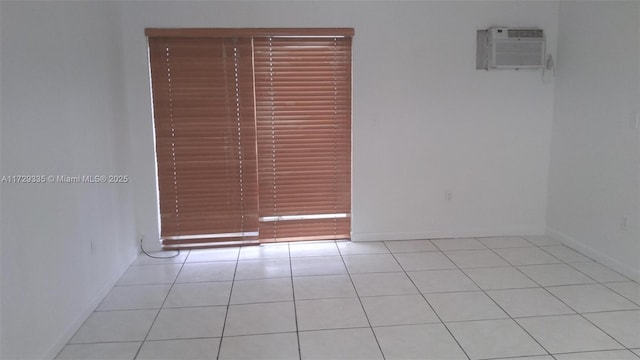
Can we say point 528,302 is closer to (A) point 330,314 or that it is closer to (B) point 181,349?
(A) point 330,314

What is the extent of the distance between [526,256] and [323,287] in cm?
189

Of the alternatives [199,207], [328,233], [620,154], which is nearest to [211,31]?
[199,207]

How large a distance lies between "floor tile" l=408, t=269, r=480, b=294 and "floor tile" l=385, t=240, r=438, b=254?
546 mm

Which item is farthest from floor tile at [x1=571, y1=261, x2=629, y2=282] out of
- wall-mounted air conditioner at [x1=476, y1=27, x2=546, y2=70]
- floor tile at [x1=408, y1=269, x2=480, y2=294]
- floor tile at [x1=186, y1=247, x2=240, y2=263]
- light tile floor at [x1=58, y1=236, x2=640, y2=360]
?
floor tile at [x1=186, y1=247, x2=240, y2=263]

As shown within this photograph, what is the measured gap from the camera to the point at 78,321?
8.76ft

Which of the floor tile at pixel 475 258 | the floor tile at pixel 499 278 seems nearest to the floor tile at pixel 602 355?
the floor tile at pixel 499 278

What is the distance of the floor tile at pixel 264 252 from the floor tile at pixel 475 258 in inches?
59.0

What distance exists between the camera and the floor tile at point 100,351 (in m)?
2.36

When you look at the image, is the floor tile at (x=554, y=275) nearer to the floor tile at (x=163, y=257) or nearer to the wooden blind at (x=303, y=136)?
the wooden blind at (x=303, y=136)

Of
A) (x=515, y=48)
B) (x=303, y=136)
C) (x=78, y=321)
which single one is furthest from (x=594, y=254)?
(x=78, y=321)

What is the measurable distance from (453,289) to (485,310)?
35 centimetres

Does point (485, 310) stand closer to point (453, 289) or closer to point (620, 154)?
point (453, 289)

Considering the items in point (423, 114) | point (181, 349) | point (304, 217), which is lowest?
point (181, 349)

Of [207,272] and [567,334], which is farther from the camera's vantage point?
[207,272]
